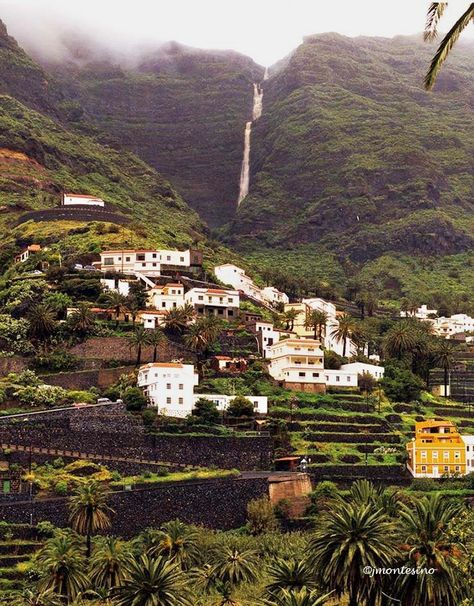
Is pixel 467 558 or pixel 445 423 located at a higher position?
pixel 445 423

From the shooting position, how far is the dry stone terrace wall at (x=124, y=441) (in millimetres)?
82438

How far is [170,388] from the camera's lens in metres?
91.5

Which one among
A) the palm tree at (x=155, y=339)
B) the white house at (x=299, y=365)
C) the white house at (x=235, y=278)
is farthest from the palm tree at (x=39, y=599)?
the white house at (x=235, y=278)

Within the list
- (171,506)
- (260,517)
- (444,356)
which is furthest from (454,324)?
(171,506)

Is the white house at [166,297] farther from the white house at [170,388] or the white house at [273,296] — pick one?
the white house at [273,296]

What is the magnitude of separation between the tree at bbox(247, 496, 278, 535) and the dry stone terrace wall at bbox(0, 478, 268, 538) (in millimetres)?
1359

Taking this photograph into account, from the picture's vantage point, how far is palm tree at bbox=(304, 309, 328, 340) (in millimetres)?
116438

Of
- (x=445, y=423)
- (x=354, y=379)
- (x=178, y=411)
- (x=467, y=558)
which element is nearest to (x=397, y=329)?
(x=354, y=379)

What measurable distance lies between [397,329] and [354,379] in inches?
517

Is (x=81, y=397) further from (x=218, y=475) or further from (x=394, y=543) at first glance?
(x=394, y=543)

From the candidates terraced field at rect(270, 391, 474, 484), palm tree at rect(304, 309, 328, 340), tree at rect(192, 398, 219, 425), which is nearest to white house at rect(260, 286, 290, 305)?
palm tree at rect(304, 309, 328, 340)

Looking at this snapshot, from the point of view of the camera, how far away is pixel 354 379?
105625mm

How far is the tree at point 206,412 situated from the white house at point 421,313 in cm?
7071

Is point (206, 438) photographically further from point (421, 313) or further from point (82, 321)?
point (421, 313)
